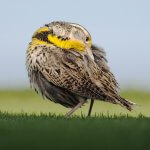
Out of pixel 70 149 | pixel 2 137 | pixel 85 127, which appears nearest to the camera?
pixel 70 149

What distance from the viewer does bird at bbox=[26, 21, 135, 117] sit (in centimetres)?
1053

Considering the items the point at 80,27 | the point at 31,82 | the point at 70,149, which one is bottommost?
the point at 70,149

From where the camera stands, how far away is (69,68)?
1053cm

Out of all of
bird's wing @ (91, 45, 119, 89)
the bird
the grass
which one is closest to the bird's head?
the bird

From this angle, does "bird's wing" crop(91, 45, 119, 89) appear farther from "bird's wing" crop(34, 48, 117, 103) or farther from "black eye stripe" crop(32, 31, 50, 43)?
"black eye stripe" crop(32, 31, 50, 43)

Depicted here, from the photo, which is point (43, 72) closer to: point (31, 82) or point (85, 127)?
point (31, 82)

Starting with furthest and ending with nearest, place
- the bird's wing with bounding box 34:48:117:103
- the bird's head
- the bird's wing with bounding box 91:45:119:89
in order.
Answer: the bird's wing with bounding box 91:45:119:89 < the bird's head < the bird's wing with bounding box 34:48:117:103

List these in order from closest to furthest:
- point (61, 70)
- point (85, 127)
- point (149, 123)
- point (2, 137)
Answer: point (2, 137) → point (85, 127) → point (149, 123) → point (61, 70)

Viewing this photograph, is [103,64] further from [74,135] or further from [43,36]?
[74,135]

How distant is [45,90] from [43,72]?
291 millimetres

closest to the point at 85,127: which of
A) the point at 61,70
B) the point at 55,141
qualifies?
the point at 55,141

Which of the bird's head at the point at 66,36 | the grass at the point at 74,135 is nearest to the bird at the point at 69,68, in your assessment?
the bird's head at the point at 66,36

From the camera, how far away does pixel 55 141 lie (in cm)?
753

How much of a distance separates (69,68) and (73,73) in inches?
3.6
